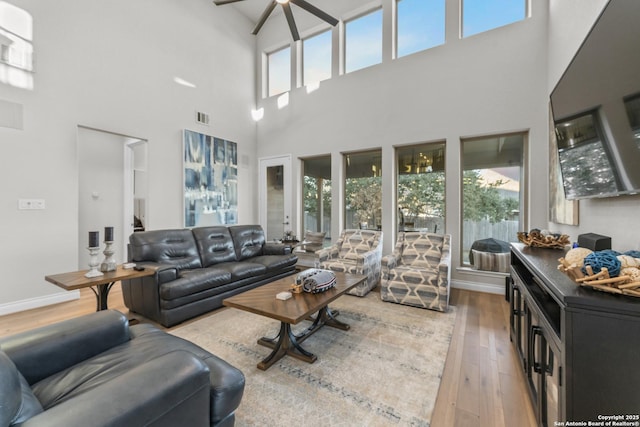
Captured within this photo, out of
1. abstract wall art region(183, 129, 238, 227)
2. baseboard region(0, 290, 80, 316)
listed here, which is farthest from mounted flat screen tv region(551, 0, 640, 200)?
baseboard region(0, 290, 80, 316)

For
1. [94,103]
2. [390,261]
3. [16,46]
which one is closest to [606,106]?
[390,261]

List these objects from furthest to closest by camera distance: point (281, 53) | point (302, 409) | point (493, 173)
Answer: point (281, 53) < point (493, 173) < point (302, 409)

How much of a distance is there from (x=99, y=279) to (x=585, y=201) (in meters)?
4.30

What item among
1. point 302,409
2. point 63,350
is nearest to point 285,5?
point 63,350

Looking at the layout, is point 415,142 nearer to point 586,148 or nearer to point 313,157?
point 313,157

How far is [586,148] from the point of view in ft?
6.09

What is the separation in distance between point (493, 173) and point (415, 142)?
4.07ft

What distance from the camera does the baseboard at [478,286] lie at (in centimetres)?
379

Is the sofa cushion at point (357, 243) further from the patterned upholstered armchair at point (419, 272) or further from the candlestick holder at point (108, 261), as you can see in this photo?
the candlestick holder at point (108, 261)

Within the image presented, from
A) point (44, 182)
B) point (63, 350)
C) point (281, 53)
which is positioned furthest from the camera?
point (281, 53)

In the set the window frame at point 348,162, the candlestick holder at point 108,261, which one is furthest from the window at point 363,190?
the candlestick holder at point 108,261

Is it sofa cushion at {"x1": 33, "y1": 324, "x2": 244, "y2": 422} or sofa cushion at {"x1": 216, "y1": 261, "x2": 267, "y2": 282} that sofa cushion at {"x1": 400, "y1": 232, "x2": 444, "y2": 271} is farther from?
sofa cushion at {"x1": 33, "y1": 324, "x2": 244, "y2": 422}

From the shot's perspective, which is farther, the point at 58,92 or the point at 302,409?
the point at 58,92

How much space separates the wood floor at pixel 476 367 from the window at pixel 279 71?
513cm
